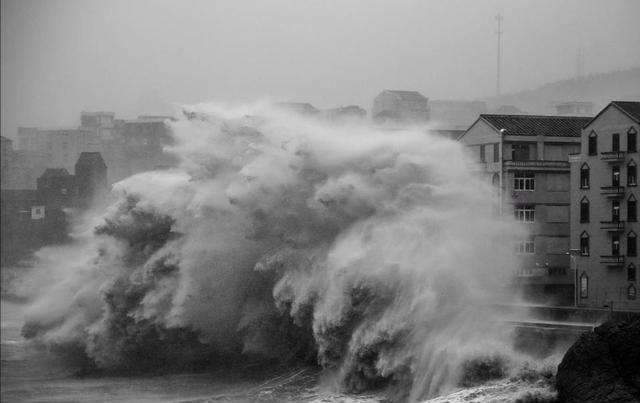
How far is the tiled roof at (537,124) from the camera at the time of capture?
3209 cm

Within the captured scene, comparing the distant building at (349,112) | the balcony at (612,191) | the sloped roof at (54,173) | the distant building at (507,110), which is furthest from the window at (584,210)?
the sloped roof at (54,173)

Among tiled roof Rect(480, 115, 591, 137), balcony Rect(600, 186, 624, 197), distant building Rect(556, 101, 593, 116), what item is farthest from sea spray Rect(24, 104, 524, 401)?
distant building Rect(556, 101, 593, 116)

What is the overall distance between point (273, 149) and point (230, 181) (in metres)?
1.52

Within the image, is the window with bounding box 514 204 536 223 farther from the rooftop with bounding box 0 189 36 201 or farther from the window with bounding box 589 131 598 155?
the rooftop with bounding box 0 189 36 201

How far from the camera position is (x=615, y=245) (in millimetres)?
27500

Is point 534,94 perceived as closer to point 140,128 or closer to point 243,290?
point 243,290

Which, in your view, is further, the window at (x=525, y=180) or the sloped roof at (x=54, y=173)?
the sloped roof at (x=54, y=173)

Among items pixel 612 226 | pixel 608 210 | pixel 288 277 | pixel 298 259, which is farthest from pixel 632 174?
pixel 288 277

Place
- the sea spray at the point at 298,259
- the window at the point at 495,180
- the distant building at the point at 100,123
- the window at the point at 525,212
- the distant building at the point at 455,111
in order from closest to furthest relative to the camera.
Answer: the sea spray at the point at 298,259, the window at the point at 525,212, the window at the point at 495,180, the distant building at the point at 455,111, the distant building at the point at 100,123

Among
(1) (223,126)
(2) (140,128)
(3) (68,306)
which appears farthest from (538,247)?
(2) (140,128)

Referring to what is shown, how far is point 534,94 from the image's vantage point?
127 ft

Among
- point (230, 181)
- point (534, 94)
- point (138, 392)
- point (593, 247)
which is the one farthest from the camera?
point (534, 94)

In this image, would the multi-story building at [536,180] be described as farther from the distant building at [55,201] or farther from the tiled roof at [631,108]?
the distant building at [55,201]

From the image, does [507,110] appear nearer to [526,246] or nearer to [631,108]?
[526,246]
